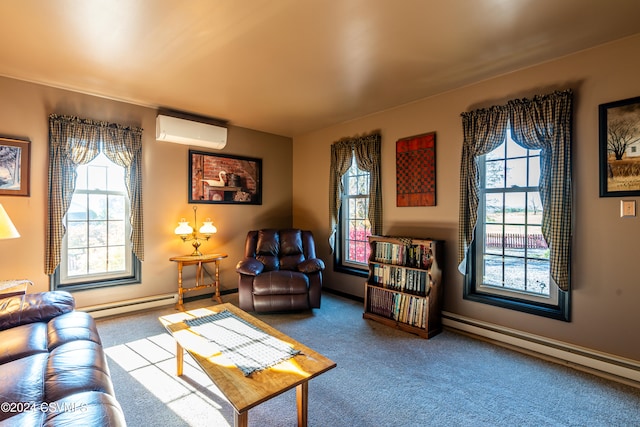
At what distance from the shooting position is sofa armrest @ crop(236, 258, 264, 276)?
3.59m

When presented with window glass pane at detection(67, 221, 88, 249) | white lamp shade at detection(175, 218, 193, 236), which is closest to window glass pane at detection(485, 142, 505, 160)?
white lamp shade at detection(175, 218, 193, 236)

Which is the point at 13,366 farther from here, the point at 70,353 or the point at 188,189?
the point at 188,189

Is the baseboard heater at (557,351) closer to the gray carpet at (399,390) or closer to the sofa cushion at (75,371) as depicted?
the gray carpet at (399,390)

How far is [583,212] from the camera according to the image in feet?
8.01

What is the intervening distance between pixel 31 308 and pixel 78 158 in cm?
190

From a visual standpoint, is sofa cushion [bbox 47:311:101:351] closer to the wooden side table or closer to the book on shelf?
the wooden side table

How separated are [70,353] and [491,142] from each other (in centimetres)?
353

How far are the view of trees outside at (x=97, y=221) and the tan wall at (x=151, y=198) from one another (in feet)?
0.89

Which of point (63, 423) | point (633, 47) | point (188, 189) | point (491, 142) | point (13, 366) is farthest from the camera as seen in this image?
point (188, 189)

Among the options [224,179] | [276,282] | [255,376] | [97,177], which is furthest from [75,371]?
[224,179]

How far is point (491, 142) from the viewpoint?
2.88 metres

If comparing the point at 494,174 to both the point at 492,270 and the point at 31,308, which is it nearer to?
the point at 492,270

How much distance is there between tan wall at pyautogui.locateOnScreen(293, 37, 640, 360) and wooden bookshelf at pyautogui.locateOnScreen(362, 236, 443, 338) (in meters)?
0.30

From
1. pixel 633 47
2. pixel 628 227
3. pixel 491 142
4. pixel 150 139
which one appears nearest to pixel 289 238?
pixel 150 139
